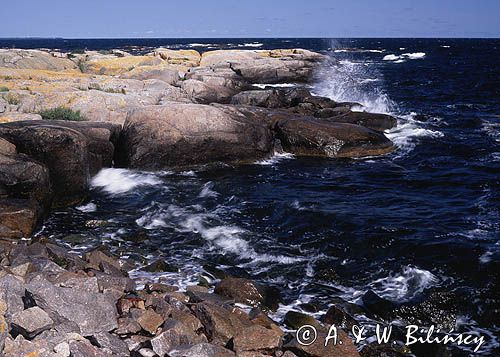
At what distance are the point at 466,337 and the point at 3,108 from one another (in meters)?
17.1

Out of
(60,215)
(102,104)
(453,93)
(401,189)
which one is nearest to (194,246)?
(60,215)

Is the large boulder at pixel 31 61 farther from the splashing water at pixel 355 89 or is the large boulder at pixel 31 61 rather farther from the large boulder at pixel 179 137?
the large boulder at pixel 179 137

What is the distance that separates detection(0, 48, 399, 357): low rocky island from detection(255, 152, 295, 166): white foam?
0.71 ft

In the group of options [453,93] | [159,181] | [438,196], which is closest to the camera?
[438,196]

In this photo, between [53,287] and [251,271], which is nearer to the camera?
[53,287]

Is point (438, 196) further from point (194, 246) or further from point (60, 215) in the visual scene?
point (60, 215)

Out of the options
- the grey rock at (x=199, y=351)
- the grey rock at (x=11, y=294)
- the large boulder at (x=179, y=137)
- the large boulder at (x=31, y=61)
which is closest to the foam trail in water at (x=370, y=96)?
the large boulder at (x=179, y=137)

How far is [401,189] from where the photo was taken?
591 inches

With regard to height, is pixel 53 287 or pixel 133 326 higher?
pixel 53 287

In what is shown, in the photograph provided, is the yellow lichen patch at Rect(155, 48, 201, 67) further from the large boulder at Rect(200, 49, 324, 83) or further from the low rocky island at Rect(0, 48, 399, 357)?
the low rocky island at Rect(0, 48, 399, 357)

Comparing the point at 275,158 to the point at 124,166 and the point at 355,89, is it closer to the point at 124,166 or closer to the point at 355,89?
the point at 124,166

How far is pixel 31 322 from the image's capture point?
5531 millimetres

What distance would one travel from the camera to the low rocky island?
6.04 m

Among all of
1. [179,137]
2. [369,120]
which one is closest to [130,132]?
[179,137]
